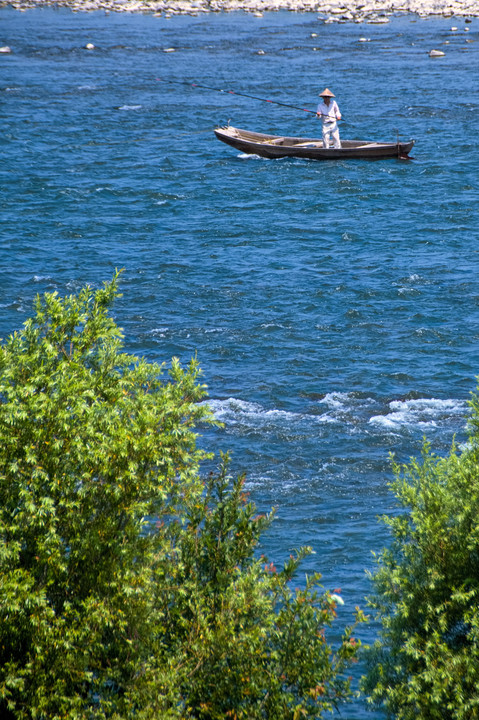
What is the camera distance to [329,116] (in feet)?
143

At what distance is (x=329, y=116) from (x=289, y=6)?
61877 mm

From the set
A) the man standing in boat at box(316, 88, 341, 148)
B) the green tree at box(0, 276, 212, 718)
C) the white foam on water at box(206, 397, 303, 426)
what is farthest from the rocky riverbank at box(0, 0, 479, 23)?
A: the green tree at box(0, 276, 212, 718)

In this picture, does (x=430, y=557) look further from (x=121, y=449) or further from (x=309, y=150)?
(x=309, y=150)

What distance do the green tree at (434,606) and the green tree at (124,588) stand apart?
2.84 feet

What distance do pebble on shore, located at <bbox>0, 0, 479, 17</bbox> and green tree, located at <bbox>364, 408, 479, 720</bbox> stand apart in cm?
8831

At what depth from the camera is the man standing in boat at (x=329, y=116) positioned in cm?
4306

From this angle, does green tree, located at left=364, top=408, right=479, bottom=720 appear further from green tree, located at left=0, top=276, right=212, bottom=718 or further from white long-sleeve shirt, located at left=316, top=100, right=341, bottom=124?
white long-sleeve shirt, located at left=316, top=100, right=341, bottom=124

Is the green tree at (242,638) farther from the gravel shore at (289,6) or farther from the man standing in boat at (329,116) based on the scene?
the gravel shore at (289,6)

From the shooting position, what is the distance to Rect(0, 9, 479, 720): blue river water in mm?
22125

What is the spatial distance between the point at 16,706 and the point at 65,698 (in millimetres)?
664

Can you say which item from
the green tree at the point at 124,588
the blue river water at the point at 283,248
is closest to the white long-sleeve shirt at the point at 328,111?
the blue river water at the point at 283,248

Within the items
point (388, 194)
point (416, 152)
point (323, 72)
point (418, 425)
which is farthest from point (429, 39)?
point (418, 425)

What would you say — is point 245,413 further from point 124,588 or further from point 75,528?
point 124,588

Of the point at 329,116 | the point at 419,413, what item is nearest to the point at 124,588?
the point at 419,413
